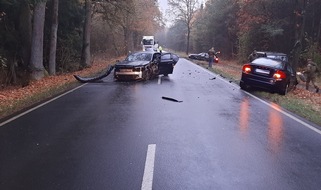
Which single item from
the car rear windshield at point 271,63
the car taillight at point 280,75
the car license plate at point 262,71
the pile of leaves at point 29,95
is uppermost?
the car rear windshield at point 271,63

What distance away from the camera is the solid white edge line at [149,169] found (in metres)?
4.58

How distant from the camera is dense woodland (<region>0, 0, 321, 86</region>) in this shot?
1830cm

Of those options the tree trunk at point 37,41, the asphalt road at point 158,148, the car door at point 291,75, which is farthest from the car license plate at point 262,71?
the tree trunk at point 37,41

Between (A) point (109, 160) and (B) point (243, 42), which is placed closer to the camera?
(A) point (109, 160)

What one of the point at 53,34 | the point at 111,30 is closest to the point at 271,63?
the point at 53,34

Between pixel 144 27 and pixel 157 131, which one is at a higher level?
pixel 144 27

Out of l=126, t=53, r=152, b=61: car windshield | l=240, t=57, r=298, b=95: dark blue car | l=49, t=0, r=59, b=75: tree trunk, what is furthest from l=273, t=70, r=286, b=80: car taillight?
l=49, t=0, r=59, b=75: tree trunk

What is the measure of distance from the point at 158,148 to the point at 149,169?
3.58ft

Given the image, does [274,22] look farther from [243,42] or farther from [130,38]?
[130,38]

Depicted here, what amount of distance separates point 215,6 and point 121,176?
51.8 meters

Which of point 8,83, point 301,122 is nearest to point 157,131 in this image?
point 301,122

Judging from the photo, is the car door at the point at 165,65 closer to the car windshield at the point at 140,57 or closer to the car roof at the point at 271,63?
the car windshield at the point at 140,57

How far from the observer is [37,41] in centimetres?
1795

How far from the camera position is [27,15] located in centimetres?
1975
